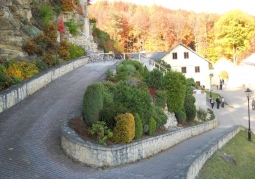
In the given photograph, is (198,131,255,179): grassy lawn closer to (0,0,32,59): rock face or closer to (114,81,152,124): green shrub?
(114,81,152,124): green shrub

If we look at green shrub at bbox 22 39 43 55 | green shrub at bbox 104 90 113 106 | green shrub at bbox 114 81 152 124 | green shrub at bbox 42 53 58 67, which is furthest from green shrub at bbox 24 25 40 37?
green shrub at bbox 114 81 152 124

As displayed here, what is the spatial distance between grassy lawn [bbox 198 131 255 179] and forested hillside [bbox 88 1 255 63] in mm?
44634

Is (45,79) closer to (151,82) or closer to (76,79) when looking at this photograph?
(76,79)

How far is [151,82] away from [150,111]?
480 cm

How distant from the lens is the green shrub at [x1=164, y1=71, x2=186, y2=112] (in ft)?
60.6

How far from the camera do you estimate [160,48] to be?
64.4m

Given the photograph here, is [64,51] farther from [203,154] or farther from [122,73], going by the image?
[203,154]

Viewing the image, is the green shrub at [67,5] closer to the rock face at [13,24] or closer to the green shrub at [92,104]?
the rock face at [13,24]

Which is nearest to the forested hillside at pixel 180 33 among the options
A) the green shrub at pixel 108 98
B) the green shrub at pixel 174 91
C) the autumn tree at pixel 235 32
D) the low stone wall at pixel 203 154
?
the autumn tree at pixel 235 32

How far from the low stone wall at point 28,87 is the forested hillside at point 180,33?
4130 centimetres

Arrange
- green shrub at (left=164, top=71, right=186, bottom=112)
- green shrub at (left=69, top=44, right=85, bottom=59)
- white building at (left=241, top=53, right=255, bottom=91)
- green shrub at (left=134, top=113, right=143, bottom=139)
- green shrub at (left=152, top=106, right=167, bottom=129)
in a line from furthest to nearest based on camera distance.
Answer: white building at (left=241, top=53, right=255, bottom=91) < green shrub at (left=69, top=44, right=85, bottom=59) < green shrub at (left=164, top=71, right=186, bottom=112) < green shrub at (left=152, top=106, right=167, bottom=129) < green shrub at (left=134, top=113, right=143, bottom=139)

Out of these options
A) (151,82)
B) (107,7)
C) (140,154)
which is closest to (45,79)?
(151,82)

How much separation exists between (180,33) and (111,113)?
2272 inches

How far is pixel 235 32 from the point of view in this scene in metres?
62.3
